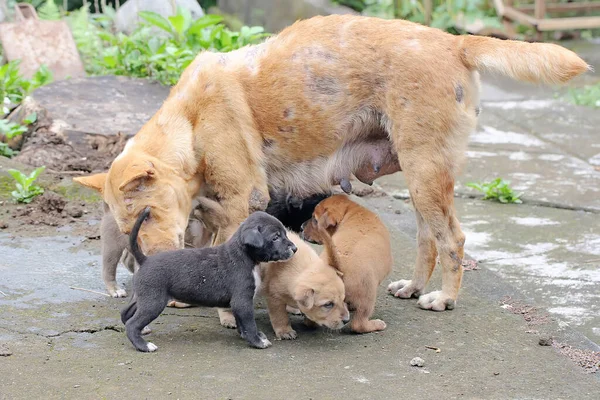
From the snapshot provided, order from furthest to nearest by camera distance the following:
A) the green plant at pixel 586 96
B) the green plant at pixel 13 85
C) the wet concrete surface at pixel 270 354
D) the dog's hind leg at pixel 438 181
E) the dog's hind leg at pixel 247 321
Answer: the green plant at pixel 586 96 → the green plant at pixel 13 85 → the dog's hind leg at pixel 438 181 → the dog's hind leg at pixel 247 321 → the wet concrete surface at pixel 270 354

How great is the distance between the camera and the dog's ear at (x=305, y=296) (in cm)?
463

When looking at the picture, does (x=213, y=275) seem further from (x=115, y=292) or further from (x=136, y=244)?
(x=115, y=292)

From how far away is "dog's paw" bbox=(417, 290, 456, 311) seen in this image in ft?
17.6

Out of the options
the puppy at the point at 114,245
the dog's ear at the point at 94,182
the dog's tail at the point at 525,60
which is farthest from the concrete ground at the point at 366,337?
the dog's tail at the point at 525,60

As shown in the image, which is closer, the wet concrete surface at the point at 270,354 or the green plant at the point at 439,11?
the wet concrete surface at the point at 270,354

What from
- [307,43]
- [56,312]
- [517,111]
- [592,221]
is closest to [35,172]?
[56,312]

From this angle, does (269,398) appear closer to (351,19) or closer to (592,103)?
(351,19)

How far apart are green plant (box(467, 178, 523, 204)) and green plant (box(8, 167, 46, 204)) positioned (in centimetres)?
380

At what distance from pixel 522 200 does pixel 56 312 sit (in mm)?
4448

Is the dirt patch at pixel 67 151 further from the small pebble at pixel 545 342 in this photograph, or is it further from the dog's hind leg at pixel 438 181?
the small pebble at pixel 545 342

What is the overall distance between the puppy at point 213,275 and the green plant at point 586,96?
787cm

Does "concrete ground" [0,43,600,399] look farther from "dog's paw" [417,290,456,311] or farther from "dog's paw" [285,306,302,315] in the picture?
"dog's paw" [285,306,302,315]

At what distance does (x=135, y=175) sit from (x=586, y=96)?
838 cm

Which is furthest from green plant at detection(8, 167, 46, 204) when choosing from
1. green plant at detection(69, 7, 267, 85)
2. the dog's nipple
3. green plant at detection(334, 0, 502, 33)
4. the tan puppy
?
green plant at detection(334, 0, 502, 33)
